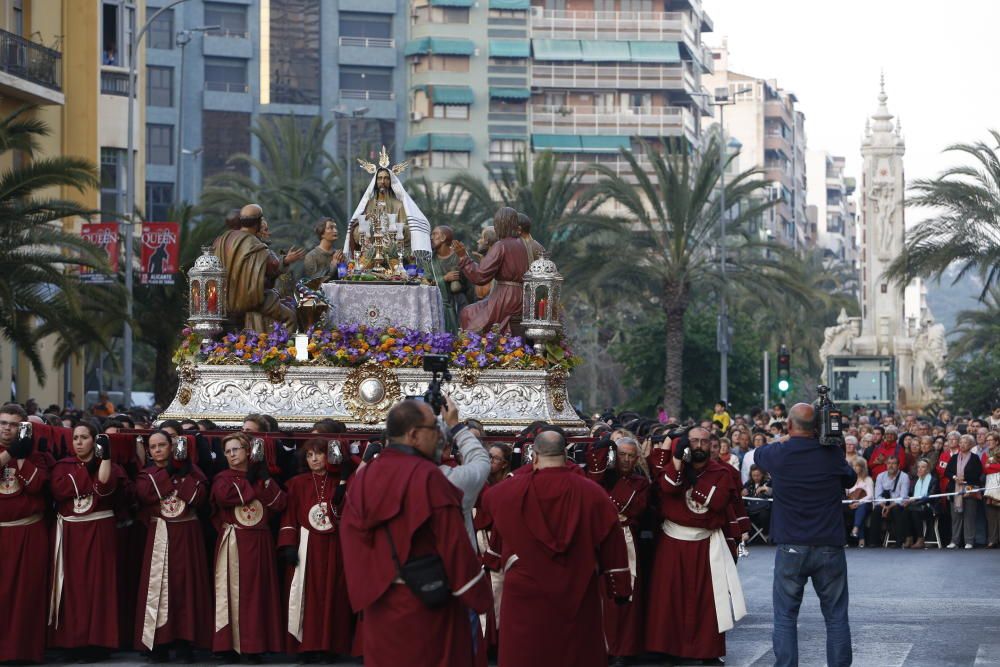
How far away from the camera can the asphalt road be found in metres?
13.4

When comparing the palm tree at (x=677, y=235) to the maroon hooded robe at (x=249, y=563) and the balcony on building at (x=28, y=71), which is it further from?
the maroon hooded robe at (x=249, y=563)

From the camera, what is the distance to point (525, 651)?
9.85 meters

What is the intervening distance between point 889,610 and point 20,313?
14139 mm

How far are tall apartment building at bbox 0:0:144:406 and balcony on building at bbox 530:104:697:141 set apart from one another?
40.1 metres

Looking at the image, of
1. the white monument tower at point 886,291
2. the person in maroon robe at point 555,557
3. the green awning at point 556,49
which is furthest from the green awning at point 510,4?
the person in maroon robe at point 555,557

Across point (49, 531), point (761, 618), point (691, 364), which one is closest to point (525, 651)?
point (49, 531)

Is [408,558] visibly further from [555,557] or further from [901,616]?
[901,616]

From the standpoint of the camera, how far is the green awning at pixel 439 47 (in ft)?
265

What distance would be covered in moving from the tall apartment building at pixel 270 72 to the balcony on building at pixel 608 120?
22.1 ft

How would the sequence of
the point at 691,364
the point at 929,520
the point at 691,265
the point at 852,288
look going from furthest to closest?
the point at 852,288
the point at 691,364
the point at 691,265
the point at 929,520

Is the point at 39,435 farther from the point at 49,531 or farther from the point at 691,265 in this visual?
the point at 691,265

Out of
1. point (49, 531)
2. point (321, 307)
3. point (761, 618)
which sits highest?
point (321, 307)

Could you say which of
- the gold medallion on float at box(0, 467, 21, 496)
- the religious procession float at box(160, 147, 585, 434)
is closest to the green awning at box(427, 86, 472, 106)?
the religious procession float at box(160, 147, 585, 434)

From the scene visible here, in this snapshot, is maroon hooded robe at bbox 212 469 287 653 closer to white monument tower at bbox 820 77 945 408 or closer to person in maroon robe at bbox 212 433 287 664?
person in maroon robe at bbox 212 433 287 664
